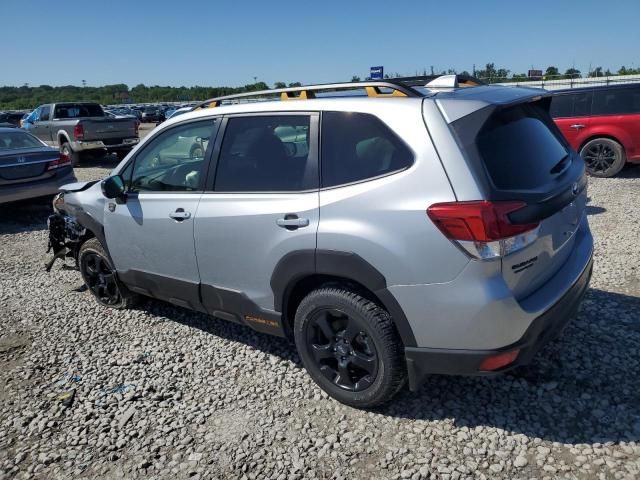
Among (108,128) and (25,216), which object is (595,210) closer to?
(25,216)

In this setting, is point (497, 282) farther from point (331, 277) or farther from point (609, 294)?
point (609, 294)

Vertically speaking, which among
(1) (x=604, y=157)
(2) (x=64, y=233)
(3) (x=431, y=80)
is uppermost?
(3) (x=431, y=80)

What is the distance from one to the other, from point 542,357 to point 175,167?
2.96 metres

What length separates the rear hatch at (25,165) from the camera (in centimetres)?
759

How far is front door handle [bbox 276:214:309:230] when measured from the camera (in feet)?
8.83

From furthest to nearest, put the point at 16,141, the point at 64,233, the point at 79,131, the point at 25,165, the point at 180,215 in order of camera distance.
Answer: the point at 79,131
the point at 16,141
the point at 25,165
the point at 64,233
the point at 180,215

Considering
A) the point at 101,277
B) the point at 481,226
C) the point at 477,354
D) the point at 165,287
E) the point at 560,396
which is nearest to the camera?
the point at 481,226

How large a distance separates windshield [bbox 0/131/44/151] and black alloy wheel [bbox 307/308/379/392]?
766cm

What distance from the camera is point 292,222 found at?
273cm

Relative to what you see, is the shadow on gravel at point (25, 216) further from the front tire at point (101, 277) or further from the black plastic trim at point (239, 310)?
the black plastic trim at point (239, 310)

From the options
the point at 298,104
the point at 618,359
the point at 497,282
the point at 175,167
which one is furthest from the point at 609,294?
the point at 175,167

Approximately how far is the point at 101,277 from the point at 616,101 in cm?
919

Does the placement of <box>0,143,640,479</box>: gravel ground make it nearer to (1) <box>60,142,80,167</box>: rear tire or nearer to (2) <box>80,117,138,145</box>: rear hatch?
(2) <box>80,117,138,145</box>: rear hatch

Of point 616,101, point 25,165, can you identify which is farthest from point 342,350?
point 616,101
